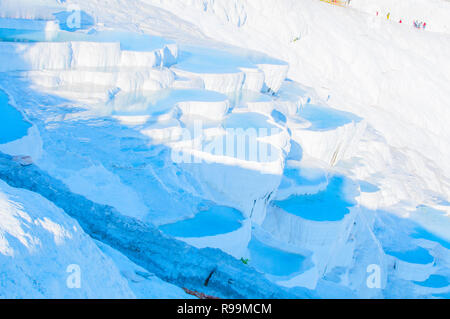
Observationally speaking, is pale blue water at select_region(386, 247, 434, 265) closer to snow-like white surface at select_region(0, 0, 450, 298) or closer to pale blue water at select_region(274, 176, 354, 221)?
snow-like white surface at select_region(0, 0, 450, 298)

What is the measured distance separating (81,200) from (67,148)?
1.92 m

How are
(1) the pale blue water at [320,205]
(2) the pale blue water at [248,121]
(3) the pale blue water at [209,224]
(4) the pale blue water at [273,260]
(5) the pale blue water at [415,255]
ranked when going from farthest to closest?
(5) the pale blue water at [415,255], (2) the pale blue water at [248,121], (1) the pale blue water at [320,205], (4) the pale blue water at [273,260], (3) the pale blue water at [209,224]

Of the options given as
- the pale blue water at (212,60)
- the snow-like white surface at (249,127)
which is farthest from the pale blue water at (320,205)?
the pale blue water at (212,60)

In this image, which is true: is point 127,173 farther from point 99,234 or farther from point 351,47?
point 351,47

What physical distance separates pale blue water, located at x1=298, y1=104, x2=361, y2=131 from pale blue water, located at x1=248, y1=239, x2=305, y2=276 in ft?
15.0

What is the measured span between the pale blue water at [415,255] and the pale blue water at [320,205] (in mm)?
2194

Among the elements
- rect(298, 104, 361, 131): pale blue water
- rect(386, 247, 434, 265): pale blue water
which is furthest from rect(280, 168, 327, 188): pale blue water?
rect(386, 247, 434, 265): pale blue water

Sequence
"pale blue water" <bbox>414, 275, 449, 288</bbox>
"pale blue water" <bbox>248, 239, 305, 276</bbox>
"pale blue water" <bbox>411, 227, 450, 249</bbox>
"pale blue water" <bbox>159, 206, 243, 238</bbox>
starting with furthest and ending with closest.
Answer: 1. "pale blue water" <bbox>411, 227, 450, 249</bbox>
2. "pale blue water" <bbox>414, 275, 449, 288</bbox>
3. "pale blue water" <bbox>248, 239, 305, 276</bbox>
4. "pale blue water" <bbox>159, 206, 243, 238</bbox>

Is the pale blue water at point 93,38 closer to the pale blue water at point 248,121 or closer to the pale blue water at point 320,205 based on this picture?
the pale blue water at point 248,121

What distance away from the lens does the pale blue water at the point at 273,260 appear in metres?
5.35

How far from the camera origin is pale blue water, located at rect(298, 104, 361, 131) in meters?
10.3

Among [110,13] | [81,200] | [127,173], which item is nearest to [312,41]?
[110,13]

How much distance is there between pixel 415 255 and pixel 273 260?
5205mm

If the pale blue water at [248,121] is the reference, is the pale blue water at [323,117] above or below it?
below
